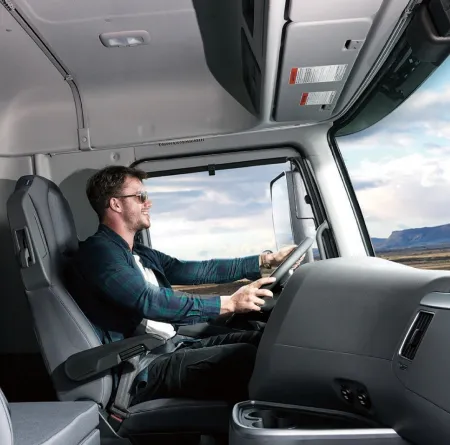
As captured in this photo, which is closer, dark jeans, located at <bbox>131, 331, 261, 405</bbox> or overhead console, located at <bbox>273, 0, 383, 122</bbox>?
overhead console, located at <bbox>273, 0, 383, 122</bbox>

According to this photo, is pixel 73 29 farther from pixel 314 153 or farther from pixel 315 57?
pixel 314 153

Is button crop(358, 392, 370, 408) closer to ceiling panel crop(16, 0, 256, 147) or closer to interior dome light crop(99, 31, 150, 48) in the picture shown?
ceiling panel crop(16, 0, 256, 147)

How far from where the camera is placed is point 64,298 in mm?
2514

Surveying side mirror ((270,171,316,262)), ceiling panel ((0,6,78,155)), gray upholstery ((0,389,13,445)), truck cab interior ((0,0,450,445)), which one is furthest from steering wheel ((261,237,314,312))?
ceiling panel ((0,6,78,155))

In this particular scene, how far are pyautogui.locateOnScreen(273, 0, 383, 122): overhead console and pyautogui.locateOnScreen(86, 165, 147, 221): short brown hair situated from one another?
922mm

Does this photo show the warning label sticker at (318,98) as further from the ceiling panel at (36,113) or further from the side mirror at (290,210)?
the ceiling panel at (36,113)

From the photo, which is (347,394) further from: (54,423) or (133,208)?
(133,208)

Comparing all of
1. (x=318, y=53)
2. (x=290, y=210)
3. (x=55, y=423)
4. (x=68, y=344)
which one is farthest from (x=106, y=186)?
(x=55, y=423)

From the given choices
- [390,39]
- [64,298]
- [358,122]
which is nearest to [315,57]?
[390,39]

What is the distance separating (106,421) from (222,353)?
0.54 metres

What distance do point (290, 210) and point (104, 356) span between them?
5.42 ft

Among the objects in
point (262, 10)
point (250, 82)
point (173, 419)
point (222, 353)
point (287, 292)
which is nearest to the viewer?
point (287, 292)

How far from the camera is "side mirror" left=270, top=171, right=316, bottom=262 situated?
354 centimetres

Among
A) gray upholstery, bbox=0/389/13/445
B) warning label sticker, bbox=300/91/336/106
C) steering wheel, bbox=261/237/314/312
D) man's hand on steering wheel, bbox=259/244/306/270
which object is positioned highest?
warning label sticker, bbox=300/91/336/106
